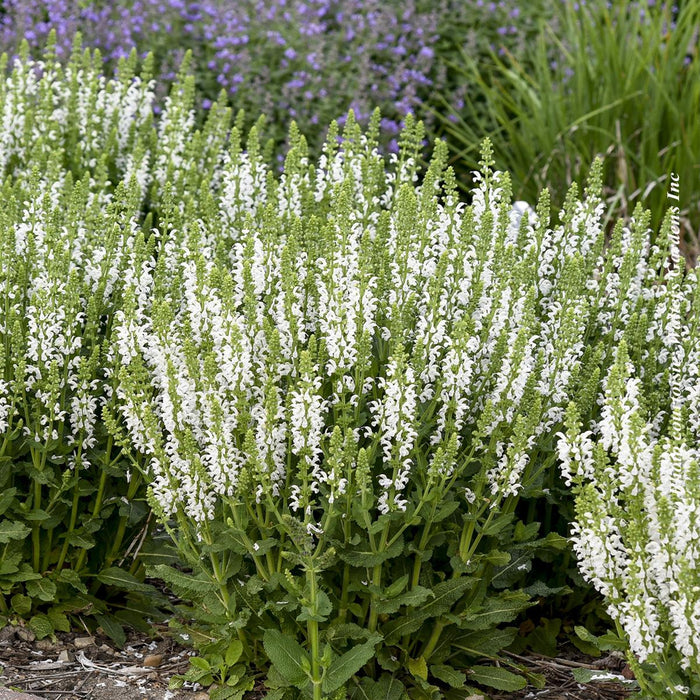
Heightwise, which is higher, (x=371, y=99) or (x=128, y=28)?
(x=128, y=28)

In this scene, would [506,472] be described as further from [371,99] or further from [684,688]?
[371,99]

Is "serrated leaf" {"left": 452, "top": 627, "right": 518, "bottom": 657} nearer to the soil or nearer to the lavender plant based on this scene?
the soil

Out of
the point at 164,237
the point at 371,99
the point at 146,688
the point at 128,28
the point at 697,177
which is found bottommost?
the point at 146,688

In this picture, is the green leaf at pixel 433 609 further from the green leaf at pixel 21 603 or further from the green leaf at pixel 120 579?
the green leaf at pixel 21 603

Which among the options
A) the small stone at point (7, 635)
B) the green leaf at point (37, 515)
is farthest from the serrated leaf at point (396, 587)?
the small stone at point (7, 635)

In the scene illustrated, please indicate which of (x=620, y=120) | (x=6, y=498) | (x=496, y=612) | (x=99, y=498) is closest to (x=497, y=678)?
(x=496, y=612)

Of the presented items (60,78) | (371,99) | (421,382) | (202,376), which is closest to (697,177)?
(371,99)

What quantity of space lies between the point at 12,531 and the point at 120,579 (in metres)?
0.42

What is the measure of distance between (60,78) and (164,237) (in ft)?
8.50

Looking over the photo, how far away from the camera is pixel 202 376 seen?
313 cm

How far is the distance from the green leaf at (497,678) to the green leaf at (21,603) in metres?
1.48

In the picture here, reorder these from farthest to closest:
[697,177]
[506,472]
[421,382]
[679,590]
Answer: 1. [697,177]
2. [421,382]
3. [506,472]
4. [679,590]

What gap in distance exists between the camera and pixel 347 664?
3.00 meters

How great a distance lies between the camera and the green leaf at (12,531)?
3.47 m
